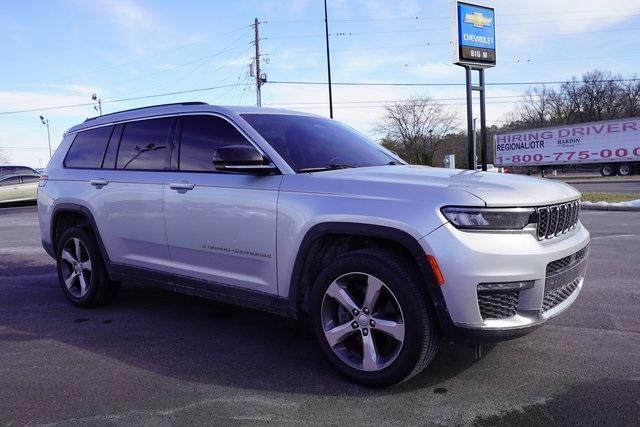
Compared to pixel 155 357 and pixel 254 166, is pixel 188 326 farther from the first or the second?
pixel 254 166

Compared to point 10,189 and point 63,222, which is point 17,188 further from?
point 63,222

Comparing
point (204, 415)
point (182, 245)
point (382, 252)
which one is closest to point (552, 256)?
point (382, 252)

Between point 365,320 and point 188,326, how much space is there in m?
2.13

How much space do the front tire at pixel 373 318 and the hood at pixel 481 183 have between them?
537 mm

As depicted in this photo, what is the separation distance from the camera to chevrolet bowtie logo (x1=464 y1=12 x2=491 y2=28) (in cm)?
1542

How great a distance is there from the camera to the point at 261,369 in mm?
3979

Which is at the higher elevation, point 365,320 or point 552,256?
point 552,256

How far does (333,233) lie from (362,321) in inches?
23.7

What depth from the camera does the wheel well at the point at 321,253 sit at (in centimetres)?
373

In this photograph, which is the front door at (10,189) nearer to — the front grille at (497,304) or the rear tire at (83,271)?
the rear tire at (83,271)

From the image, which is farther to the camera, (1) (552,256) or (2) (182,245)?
(2) (182,245)

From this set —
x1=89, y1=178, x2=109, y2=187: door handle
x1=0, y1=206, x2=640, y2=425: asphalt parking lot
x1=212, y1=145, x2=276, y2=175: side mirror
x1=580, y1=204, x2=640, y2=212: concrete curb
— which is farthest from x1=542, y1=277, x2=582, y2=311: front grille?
x1=580, y1=204, x2=640, y2=212: concrete curb

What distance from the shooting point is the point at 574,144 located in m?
37.9

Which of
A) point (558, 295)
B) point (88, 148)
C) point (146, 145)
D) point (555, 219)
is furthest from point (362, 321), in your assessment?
point (88, 148)
